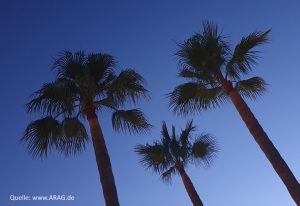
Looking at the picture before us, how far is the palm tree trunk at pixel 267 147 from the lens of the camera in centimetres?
1004

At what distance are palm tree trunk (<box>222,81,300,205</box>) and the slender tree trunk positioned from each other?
433cm

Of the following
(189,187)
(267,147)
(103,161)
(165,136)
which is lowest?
(267,147)

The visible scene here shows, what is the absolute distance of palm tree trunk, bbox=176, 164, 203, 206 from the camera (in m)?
16.7

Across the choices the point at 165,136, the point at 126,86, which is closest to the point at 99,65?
the point at 126,86

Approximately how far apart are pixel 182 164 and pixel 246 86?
5818mm

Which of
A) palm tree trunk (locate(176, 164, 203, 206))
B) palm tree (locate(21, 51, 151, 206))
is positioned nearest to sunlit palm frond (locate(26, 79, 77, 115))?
palm tree (locate(21, 51, 151, 206))

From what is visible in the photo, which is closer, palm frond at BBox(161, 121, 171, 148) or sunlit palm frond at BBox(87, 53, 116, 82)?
sunlit palm frond at BBox(87, 53, 116, 82)

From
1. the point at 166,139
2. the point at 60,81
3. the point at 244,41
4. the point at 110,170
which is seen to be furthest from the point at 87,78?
the point at 166,139

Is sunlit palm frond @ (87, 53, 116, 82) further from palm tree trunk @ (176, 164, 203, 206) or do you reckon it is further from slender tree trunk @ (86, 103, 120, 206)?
palm tree trunk @ (176, 164, 203, 206)

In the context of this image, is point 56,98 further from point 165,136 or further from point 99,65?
point 165,136

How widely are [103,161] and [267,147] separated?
15.1 feet

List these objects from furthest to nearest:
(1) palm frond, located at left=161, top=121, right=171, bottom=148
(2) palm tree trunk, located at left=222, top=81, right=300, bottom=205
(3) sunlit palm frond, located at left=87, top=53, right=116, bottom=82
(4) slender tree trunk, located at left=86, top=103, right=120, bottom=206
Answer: (1) palm frond, located at left=161, top=121, right=171, bottom=148
(3) sunlit palm frond, located at left=87, top=53, right=116, bottom=82
(2) palm tree trunk, located at left=222, top=81, right=300, bottom=205
(4) slender tree trunk, located at left=86, top=103, right=120, bottom=206

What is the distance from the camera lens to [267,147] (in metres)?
10.9

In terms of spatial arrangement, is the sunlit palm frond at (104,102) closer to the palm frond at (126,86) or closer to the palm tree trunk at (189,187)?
the palm frond at (126,86)
